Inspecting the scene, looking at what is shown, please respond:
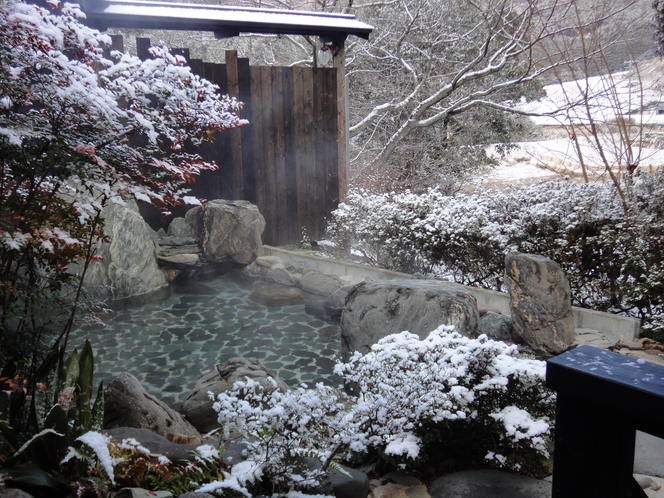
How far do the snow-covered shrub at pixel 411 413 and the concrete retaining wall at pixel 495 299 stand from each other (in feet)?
7.31

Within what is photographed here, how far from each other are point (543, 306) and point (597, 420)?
12.3ft

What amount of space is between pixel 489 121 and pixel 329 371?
9.31 m

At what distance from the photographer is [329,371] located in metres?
4.95

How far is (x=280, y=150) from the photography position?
8477 millimetres

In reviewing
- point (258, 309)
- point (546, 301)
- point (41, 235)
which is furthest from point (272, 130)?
point (41, 235)

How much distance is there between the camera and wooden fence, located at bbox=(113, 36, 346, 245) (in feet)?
26.5

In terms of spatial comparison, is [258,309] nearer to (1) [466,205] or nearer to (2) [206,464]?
(1) [466,205]

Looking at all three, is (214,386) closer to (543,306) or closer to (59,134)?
(59,134)

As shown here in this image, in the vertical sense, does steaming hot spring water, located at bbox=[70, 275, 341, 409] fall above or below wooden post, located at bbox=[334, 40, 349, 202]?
below

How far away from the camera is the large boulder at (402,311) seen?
414 centimetres

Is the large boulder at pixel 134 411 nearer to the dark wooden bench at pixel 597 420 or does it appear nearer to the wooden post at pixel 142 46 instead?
the dark wooden bench at pixel 597 420

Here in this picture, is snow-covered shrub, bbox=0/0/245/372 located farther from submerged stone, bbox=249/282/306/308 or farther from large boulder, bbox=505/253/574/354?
submerged stone, bbox=249/282/306/308

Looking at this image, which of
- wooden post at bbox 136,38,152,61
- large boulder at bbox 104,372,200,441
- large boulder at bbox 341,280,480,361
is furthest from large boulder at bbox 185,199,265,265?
large boulder at bbox 104,372,200,441

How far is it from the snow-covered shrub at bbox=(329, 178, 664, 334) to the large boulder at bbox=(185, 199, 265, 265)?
160cm
